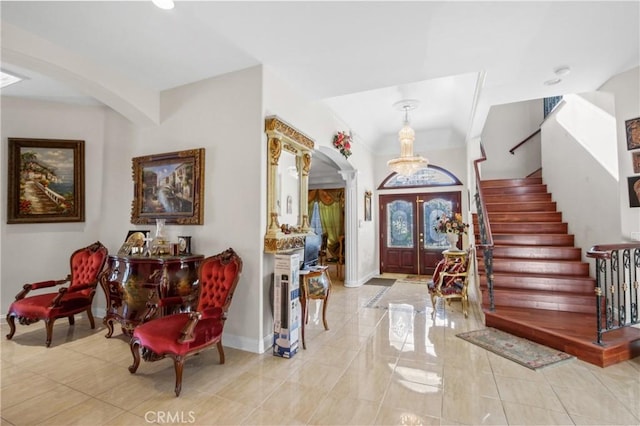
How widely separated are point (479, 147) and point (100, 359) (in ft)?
22.8

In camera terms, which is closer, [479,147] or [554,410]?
[554,410]

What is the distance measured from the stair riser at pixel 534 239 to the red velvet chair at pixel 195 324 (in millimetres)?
4404

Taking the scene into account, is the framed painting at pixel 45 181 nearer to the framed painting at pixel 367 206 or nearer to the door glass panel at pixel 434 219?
the framed painting at pixel 367 206

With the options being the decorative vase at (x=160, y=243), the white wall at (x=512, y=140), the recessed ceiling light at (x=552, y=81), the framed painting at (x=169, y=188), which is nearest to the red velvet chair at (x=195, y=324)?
the decorative vase at (x=160, y=243)

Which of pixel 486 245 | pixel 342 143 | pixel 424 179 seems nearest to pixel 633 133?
pixel 486 245

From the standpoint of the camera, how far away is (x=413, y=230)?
7727 millimetres

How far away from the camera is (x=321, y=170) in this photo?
28.4 ft

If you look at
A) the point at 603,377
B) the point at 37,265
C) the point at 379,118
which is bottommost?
the point at 603,377

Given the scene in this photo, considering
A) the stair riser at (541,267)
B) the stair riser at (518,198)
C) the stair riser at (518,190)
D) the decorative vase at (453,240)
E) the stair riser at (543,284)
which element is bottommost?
the stair riser at (543,284)

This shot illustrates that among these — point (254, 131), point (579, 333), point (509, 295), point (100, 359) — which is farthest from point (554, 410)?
point (100, 359)

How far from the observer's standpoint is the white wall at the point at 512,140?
273 inches

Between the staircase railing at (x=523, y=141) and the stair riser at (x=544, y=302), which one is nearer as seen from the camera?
the stair riser at (x=544, y=302)

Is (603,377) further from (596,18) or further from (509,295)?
(596,18)

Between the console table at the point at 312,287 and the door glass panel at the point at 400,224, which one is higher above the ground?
the door glass panel at the point at 400,224
